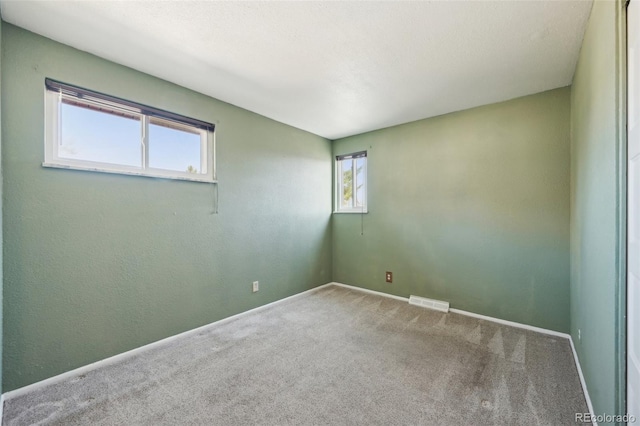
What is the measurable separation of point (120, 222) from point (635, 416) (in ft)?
10.1

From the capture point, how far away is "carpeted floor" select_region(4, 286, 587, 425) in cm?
152

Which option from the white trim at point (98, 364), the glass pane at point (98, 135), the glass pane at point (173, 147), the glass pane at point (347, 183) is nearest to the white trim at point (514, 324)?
the glass pane at point (347, 183)

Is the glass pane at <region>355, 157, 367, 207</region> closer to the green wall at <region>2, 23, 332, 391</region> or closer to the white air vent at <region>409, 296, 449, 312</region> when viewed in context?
the green wall at <region>2, 23, 332, 391</region>

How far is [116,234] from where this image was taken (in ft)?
6.82

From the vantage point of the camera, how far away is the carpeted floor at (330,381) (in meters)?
1.52

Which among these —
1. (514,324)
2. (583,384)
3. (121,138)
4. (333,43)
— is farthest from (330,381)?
(121,138)

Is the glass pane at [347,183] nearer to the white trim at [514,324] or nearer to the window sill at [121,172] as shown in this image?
the white trim at [514,324]

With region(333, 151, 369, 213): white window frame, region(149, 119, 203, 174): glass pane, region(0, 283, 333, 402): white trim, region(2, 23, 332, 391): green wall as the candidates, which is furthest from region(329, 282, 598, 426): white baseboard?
region(149, 119, 203, 174): glass pane

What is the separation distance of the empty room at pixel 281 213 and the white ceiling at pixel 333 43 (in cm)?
2

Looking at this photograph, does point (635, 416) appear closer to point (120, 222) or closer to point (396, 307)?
point (396, 307)

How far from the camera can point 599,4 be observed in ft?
4.41

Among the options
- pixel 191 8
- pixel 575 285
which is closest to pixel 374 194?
pixel 575 285

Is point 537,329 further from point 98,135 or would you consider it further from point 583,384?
point 98,135

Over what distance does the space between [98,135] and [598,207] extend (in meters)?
3.33
